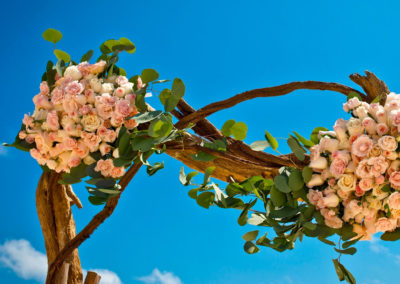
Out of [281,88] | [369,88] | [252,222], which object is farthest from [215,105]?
[369,88]

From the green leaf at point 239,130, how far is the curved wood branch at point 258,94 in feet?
0.26

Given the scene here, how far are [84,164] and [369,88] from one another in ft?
2.95

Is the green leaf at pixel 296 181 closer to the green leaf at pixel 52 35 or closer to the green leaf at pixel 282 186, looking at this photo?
the green leaf at pixel 282 186

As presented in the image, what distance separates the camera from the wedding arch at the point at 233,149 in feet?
3.99

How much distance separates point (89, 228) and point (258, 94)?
768 millimetres

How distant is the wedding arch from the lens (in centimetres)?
122

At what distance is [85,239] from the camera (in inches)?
67.7

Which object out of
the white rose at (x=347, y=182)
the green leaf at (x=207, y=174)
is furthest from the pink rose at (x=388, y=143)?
the green leaf at (x=207, y=174)

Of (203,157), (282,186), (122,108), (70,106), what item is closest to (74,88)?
(70,106)

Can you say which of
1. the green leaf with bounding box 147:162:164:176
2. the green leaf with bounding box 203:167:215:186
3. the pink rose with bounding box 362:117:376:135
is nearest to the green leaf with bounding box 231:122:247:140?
the green leaf with bounding box 203:167:215:186

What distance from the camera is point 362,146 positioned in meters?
1.18

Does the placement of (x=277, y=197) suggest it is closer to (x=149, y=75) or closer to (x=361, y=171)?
(x=361, y=171)

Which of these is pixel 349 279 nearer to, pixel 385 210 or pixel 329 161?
pixel 385 210

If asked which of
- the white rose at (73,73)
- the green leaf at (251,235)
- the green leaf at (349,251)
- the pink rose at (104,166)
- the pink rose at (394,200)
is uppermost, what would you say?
the white rose at (73,73)
